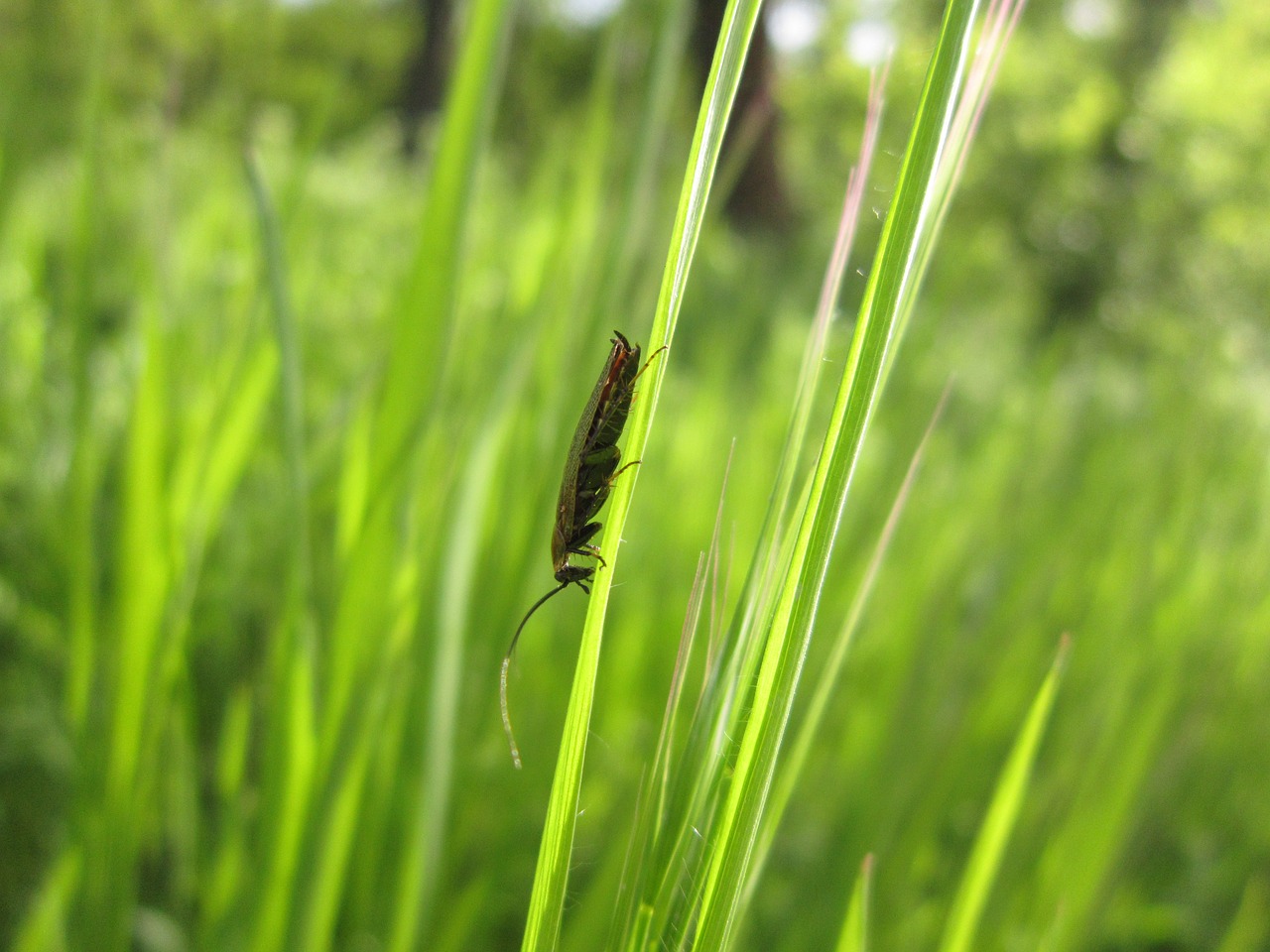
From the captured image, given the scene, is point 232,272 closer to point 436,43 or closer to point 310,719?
point 310,719

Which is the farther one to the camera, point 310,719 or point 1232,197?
point 1232,197

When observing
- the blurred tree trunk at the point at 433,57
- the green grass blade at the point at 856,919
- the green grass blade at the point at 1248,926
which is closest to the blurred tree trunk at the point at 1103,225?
the blurred tree trunk at the point at 433,57

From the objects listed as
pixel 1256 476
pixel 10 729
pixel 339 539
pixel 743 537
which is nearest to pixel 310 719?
pixel 339 539

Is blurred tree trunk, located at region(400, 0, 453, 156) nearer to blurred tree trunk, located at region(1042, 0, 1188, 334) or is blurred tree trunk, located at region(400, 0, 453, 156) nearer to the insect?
blurred tree trunk, located at region(1042, 0, 1188, 334)

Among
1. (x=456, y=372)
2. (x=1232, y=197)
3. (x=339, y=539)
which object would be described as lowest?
(x=339, y=539)

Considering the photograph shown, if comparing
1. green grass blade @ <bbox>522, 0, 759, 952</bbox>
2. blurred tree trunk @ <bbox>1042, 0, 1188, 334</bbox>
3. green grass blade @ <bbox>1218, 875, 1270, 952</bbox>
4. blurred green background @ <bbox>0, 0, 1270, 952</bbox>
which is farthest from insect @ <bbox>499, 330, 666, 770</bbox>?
blurred tree trunk @ <bbox>1042, 0, 1188, 334</bbox>

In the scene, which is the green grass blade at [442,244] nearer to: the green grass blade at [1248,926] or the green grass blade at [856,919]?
the green grass blade at [856,919]
